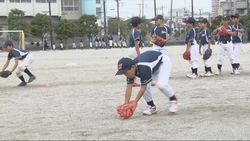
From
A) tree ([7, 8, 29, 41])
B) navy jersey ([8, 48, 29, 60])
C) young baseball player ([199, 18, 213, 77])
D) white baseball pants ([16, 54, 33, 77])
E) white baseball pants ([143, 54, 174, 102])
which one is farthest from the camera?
tree ([7, 8, 29, 41])

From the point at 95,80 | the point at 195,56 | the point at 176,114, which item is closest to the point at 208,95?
the point at 176,114

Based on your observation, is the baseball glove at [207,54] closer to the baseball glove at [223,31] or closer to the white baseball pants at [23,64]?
the baseball glove at [223,31]

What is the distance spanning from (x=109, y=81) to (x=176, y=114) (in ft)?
17.1

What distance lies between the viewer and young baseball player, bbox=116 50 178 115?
18.6 ft

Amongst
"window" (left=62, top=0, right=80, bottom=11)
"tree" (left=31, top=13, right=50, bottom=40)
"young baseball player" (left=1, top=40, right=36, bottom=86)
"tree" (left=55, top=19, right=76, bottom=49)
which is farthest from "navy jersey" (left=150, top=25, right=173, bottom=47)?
"window" (left=62, top=0, right=80, bottom=11)

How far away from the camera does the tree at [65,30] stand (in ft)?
189

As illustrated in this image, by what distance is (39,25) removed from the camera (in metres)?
56.7

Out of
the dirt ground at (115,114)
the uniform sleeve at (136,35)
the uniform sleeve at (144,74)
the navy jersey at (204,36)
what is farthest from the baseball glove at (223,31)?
the uniform sleeve at (144,74)

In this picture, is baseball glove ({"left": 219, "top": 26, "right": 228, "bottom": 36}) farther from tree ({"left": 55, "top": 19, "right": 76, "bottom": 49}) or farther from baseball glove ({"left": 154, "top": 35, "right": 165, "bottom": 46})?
tree ({"left": 55, "top": 19, "right": 76, "bottom": 49})

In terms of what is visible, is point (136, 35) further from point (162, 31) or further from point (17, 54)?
point (17, 54)

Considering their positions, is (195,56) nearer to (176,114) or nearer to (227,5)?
(176,114)

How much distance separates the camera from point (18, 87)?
10.7 meters

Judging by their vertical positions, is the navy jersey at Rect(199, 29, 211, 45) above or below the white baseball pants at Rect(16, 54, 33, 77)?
above

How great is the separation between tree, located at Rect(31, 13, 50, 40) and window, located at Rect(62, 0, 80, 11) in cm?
1833
